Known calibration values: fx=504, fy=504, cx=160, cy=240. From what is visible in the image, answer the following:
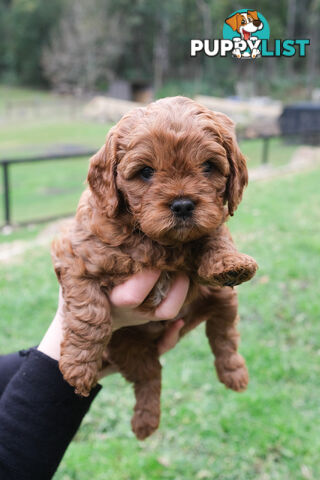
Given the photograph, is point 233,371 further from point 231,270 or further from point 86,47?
point 86,47

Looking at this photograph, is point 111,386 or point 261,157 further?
point 261,157

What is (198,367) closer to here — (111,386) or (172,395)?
(172,395)

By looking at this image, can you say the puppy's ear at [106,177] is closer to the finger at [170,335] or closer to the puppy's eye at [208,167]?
the puppy's eye at [208,167]

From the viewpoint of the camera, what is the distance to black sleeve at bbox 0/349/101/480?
2.31 meters

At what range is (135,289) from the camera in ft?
8.28

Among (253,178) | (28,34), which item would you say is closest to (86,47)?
(28,34)

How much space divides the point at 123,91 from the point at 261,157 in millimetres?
37092

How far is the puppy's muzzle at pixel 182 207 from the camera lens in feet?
7.13

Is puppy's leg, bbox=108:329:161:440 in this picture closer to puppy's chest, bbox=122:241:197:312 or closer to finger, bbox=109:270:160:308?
finger, bbox=109:270:160:308

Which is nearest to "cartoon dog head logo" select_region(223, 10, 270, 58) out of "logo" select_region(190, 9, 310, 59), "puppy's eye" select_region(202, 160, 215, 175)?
"logo" select_region(190, 9, 310, 59)

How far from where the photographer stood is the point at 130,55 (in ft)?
206

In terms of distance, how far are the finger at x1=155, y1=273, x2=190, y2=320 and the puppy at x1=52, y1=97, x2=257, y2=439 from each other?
6 centimetres

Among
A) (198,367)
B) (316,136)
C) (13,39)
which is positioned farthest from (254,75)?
(198,367)

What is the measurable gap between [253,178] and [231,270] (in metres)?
14.2
